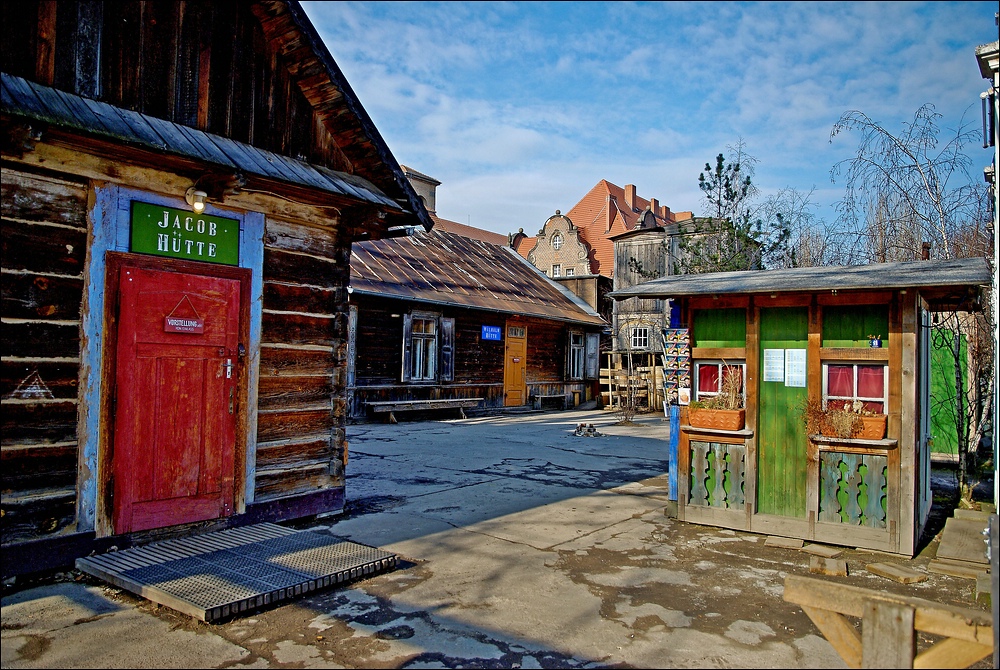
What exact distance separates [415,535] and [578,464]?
513 cm

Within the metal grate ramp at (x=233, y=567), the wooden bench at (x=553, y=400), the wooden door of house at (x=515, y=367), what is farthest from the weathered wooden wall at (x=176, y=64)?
the wooden bench at (x=553, y=400)

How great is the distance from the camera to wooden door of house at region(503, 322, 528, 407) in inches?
844

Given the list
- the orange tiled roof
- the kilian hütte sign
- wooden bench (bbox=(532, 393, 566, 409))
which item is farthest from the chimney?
the kilian hütte sign

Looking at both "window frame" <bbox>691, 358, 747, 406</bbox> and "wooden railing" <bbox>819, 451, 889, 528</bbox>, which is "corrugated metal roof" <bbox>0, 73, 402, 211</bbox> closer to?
"window frame" <bbox>691, 358, 747, 406</bbox>

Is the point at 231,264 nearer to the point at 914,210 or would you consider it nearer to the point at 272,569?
the point at 272,569

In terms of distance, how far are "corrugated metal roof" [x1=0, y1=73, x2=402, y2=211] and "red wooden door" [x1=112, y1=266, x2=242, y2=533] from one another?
108 centimetres

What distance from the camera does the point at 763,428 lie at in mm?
6750

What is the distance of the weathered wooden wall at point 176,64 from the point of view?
16.5 feet

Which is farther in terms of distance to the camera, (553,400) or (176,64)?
(553,400)

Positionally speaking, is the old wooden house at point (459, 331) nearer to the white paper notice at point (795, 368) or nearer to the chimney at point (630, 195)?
the white paper notice at point (795, 368)

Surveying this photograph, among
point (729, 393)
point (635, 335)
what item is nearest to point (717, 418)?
point (729, 393)

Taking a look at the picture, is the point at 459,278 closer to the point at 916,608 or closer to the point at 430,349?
the point at 430,349

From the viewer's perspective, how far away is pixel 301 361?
686 centimetres

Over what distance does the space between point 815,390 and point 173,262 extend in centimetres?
615
